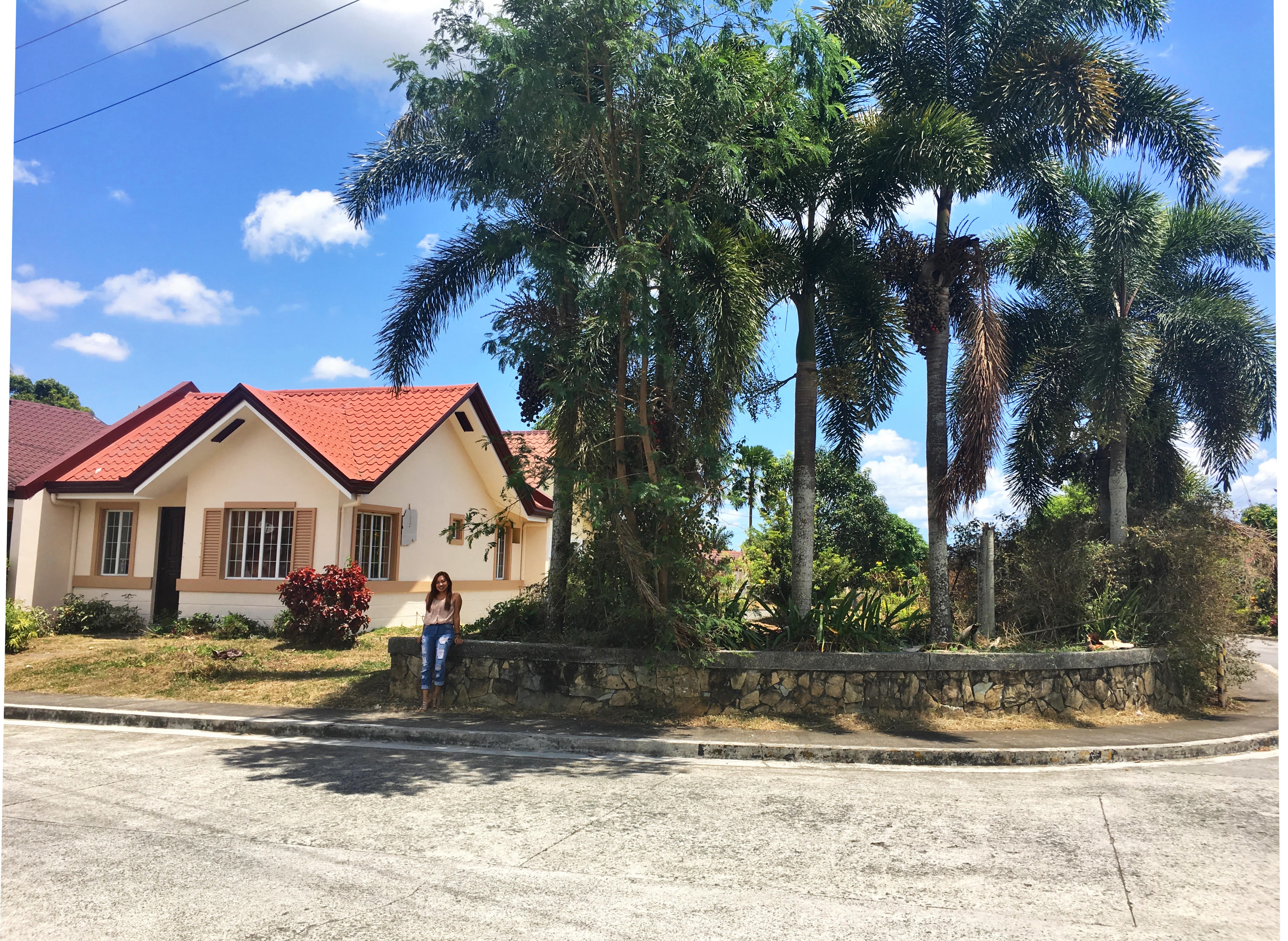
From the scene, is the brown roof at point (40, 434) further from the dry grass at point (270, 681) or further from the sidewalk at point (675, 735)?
the sidewalk at point (675, 735)

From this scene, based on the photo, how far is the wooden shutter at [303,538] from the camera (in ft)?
59.1

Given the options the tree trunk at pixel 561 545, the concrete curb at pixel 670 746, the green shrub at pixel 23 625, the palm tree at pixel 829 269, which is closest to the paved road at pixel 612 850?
the concrete curb at pixel 670 746

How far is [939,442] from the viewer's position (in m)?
12.2

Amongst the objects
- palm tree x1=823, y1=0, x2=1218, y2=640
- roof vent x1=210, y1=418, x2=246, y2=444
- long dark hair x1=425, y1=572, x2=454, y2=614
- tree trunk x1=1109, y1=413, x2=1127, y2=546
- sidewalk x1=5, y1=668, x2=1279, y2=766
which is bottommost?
sidewalk x1=5, y1=668, x2=1279, y2=766

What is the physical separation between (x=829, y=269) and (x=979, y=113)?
329 centimetres

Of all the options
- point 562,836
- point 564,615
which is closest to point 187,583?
point 564,615

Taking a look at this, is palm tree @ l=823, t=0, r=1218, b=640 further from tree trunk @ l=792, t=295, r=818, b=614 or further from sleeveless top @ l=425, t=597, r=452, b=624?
sleeveless top @ l=425, t=597, r=452, b=624

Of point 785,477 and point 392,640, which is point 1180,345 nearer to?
point 785,477

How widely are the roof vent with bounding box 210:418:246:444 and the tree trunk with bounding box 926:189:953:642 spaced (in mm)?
13332

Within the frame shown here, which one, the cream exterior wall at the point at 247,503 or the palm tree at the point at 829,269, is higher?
the palm tree at the point at 829,269

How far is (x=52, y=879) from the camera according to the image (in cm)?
514

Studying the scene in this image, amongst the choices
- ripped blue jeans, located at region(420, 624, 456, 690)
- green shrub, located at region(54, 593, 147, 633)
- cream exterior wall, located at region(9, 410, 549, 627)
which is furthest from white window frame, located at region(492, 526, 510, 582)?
ripped blue jeans, located at region(420, 624, 456, 690)

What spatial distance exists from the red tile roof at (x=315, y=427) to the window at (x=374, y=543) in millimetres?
1327

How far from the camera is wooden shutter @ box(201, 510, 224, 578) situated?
733 inches
